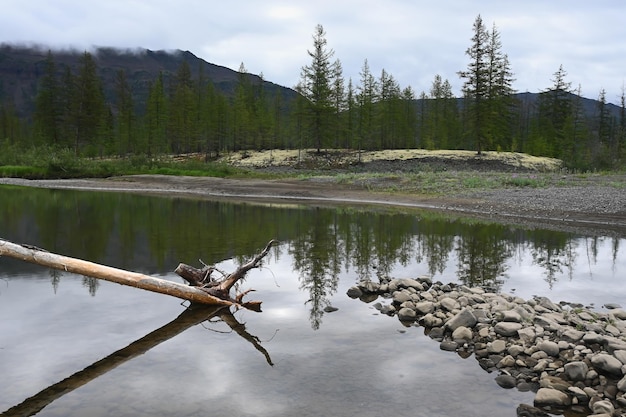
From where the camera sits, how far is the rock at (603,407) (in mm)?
6254

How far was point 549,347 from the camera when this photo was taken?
7953mm

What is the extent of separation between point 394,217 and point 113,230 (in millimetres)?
14785

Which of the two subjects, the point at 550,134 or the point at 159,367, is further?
the point at 550,134

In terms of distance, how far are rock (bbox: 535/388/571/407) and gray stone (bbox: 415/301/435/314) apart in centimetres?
383

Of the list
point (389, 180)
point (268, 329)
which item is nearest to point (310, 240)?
point (268, 329)

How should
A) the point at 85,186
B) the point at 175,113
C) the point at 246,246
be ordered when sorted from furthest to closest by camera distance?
the point at 175,113
the point at 85,186
the point at 246,246

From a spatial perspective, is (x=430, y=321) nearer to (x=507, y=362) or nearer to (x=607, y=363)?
(x=507, y=362)

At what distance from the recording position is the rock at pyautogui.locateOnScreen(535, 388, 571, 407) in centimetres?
668

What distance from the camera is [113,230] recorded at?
2258 cm

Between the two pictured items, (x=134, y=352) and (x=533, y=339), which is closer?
(x=533, y=339)

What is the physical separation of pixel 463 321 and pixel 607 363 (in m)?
2.69

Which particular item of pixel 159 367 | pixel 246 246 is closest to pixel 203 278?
pixel 159 367

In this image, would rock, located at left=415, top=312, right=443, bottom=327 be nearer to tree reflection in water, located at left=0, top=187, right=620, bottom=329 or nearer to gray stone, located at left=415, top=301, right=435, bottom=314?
gray stone, located at left=415, top=301, right=435, bottom=314

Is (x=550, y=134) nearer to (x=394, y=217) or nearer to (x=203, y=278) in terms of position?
(x=394, y=217)
